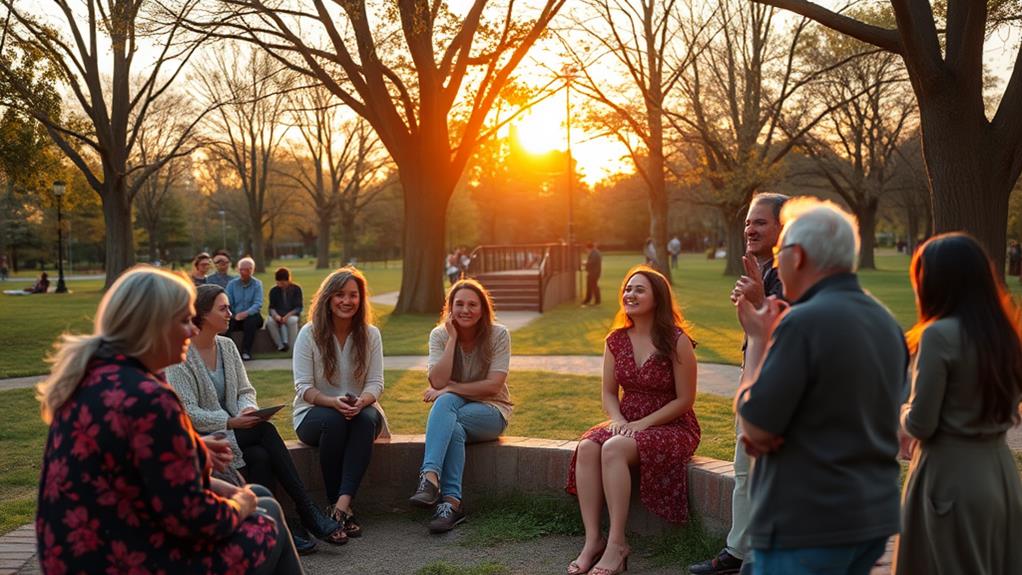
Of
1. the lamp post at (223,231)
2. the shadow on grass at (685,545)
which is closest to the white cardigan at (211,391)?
the shadow on grass at (685,545)

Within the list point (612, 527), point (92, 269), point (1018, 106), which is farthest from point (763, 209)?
point (92, 269)

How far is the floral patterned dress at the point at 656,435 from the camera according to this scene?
4.95 meters

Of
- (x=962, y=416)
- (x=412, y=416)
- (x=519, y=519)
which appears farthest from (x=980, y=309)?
(x=412, y=416)

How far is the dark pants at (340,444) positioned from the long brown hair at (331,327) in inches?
12.3

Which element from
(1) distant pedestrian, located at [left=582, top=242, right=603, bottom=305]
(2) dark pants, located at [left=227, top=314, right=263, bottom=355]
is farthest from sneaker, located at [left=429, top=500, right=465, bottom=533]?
(1) distant pedestrian, located at [left=582, top=242, right=603, bottom=305]

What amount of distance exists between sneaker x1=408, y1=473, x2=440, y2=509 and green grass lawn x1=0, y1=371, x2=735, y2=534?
7.47ft

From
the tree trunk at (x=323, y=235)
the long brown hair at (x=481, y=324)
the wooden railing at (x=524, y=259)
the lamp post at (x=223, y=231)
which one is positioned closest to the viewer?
the long brown hair at (x=481, y=324)

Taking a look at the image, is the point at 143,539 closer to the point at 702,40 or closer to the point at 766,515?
the point at 766,515

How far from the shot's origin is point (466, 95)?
2172 centimetres

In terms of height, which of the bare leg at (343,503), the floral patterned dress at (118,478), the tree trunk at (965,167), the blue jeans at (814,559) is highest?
the tree trunk at (965,167)

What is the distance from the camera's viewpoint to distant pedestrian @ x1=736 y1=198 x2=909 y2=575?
2.54m

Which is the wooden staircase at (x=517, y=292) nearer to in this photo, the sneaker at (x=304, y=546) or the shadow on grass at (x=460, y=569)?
the sneaker at (x=304, y=546)

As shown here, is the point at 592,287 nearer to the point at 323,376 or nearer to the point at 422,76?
the point at 422,76

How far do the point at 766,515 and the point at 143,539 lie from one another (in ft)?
6.07
